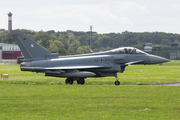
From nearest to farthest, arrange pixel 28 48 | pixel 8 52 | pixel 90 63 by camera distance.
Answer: pixel 90 63, pixel 28 48, pixel 8 52

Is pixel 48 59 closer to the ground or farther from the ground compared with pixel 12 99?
farther from the ground

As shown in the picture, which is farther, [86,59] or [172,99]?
[86,59]

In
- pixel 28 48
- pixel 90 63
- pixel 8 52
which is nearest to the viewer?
pixel 90 63

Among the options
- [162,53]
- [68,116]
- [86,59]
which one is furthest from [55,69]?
[162,53]

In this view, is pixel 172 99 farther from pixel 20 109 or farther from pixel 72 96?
pixel 20 109

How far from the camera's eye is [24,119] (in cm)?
1084

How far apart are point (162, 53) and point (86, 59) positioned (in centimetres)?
12935

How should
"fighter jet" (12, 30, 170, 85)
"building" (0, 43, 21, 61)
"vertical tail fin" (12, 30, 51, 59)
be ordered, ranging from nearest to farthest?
"fighter jet" (12, 30, 170, 85)
"vertical tail fin" (12, 30, 51, 59)
"building" (0, 43, 21, 61)

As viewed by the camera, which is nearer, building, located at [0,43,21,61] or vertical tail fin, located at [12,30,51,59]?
vertical tail fin, located at [12,30,51,59]

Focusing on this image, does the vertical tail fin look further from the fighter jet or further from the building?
the building

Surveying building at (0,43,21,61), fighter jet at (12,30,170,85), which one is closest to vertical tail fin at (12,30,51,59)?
fighter jet at (12,30,170,85)

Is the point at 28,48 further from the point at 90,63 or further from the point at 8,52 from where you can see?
the point at 8,52

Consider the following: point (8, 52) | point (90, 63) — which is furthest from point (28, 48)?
point (8, 52)

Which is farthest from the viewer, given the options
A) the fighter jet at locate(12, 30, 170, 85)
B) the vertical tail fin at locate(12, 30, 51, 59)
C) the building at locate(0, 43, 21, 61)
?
the building at locate(0, 43, 21, 61)
